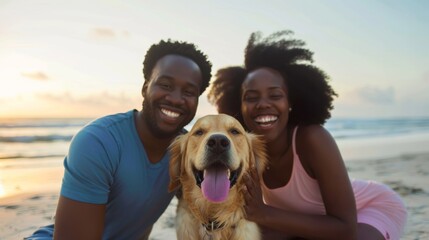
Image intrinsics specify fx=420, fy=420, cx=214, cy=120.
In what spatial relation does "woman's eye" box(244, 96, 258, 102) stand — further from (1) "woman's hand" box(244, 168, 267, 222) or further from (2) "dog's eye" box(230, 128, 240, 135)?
(1) "woman's hand" box(244, 168, 267, 222)

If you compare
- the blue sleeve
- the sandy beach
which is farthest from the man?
the sandy beach

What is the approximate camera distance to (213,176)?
3068 mm

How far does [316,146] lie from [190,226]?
1163 mm

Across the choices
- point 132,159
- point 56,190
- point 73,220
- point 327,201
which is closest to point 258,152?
point 327,201

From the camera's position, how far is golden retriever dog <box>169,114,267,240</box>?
302 cm

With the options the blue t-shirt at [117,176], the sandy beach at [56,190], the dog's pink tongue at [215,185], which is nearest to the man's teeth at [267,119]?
the dog's pink tongue at [215,185]

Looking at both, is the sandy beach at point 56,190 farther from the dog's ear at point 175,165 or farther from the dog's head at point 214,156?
the dog's head at point 214,156

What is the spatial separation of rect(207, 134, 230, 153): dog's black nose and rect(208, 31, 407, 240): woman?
1.17 feet

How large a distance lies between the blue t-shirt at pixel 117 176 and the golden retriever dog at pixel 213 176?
19 cm

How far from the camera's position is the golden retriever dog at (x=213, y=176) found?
3.02m

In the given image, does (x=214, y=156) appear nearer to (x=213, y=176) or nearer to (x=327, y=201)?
(x=213, y=176)

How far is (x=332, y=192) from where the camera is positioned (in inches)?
130

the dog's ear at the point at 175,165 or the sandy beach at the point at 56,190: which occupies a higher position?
the dog's ear at the point at 175,165

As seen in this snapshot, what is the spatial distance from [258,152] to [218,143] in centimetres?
58
